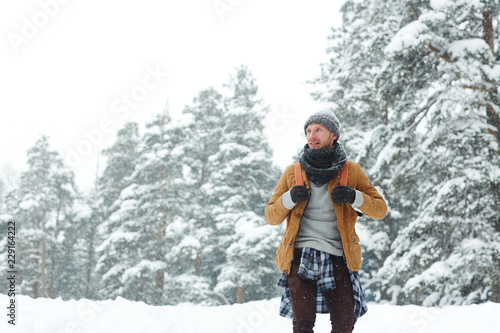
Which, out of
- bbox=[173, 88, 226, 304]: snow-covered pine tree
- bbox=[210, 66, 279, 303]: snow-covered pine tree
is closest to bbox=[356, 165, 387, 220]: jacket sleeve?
bbox=[210, 66, 279, 303]: snow-covered pine tree

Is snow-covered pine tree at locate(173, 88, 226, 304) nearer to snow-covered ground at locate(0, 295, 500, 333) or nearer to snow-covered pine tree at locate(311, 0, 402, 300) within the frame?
snow-covered pine tree at locate(311, 0, 402, 300)

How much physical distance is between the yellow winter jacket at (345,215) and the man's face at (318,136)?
22 centimetres

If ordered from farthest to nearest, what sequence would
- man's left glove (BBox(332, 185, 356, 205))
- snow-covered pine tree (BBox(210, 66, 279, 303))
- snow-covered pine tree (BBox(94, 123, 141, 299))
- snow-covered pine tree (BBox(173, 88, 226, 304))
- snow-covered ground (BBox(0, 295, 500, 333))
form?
snow-covered pine tree (BBox(94, 123, 141, 299)) < snow-covered pine tree (BBox(173, 88, 226, 304)) < snow-covered pine tree (BBox(210, 66, 279, 303)) < snow-covered ground (BBox(0, 295, 500, 333)) < man's left glove (BBox(332, 185, 356, 205))

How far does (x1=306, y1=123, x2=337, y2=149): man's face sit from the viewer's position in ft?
9.24

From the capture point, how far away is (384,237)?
1382cm

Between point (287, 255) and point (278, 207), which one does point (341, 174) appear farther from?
point (287, 255)

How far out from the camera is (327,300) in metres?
2.70

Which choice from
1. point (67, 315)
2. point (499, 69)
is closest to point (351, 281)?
point (67, 315)

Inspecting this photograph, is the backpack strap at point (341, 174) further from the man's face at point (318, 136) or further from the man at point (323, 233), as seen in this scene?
the man's face at point (318, 136)

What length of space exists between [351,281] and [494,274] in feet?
18.8

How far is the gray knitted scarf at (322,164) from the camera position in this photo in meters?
2.66

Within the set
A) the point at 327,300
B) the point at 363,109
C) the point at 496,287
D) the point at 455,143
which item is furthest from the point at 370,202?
the point at 363,109

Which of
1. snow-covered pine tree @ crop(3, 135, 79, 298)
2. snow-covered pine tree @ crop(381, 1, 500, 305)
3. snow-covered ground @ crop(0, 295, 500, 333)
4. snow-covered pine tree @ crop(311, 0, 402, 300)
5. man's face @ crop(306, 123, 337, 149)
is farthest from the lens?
snow-covered pine tree @ crop(3, 135, 79, 298)

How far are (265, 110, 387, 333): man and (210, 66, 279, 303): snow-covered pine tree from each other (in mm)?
13800
